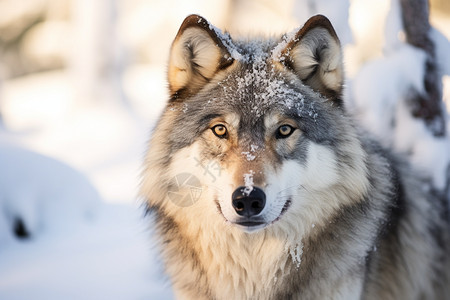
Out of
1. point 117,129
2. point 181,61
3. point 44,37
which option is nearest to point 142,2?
point 44,37

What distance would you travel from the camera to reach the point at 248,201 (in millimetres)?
2061

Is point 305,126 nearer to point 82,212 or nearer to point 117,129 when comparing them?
point 82,212

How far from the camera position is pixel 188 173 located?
241 cm

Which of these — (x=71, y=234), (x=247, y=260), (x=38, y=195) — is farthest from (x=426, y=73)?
(x=38, y=195)

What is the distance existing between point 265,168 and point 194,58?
0.83m

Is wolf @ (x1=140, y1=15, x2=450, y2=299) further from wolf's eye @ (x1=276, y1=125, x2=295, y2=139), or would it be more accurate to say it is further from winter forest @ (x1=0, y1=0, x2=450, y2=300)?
winter forest @ (x1=0, y1=0, x2=450, y2=300)

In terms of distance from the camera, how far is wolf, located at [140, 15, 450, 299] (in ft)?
7.66

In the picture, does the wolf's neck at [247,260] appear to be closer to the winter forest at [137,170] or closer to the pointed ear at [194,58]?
the winter forest at [137,170]

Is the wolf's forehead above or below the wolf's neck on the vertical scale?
above

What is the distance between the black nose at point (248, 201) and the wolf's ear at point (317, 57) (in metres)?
0.85

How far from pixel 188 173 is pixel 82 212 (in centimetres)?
317

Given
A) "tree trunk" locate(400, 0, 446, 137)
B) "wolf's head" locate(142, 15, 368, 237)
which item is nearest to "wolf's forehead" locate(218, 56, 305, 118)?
"wolf's head" locate(142, 15, 368, 237)

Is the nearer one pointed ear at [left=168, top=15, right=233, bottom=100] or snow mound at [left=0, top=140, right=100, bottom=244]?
pointed ear at [left=168, top=15, right=233, bottom=100]

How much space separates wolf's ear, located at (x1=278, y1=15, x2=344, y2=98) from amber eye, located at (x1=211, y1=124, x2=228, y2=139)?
54 cm
